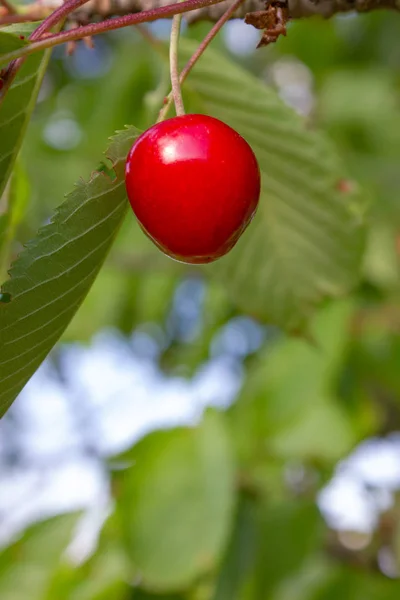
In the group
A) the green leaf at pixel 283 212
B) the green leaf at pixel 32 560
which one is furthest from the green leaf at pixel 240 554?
the green leaf at pixel 283 212

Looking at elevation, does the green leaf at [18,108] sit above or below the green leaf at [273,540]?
above

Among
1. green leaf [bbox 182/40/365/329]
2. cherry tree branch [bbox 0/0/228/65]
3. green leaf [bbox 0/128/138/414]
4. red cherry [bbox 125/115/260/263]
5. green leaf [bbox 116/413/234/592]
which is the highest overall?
cherry tree branch [bbox 0/0/228/65]

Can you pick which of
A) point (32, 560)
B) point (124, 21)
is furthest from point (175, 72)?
point (32, 560)

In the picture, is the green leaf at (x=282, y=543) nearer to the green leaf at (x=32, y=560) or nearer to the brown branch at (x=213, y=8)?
the green leaf at (x=32, y=560)

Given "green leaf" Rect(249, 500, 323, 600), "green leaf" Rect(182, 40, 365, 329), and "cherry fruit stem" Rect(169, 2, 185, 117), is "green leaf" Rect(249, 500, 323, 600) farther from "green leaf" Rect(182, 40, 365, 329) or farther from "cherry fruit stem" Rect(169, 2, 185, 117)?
"cherry fruit stem" Rect(169, 2, 185, 117)

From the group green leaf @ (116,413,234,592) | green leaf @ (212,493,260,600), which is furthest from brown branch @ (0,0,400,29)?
green leaf @ (212,493,260,600)

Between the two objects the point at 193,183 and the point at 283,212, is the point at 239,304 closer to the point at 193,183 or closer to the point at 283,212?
the point at 283,212

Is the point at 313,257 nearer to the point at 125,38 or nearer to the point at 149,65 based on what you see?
the point at 149,65
